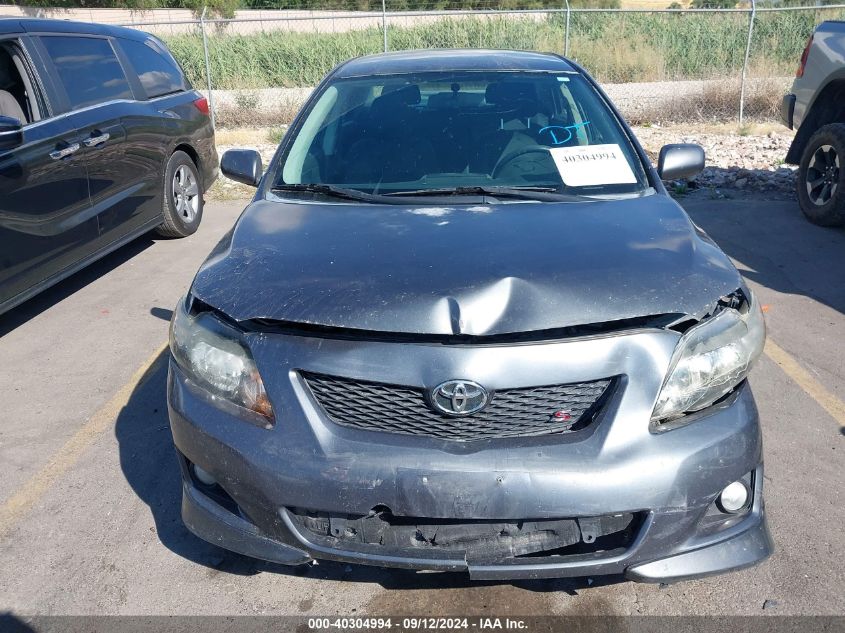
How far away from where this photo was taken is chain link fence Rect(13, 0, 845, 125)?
44.5 feet

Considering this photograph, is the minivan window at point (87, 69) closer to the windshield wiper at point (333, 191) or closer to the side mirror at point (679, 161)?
the windshield wiper at point (333, 191)

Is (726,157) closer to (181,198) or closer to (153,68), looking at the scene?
(181,198)

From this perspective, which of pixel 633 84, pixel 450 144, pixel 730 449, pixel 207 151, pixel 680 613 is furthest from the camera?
pixel 633 84

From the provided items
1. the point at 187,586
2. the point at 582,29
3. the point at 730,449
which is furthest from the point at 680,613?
the point at 582,29

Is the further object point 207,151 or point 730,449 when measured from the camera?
point 207,151

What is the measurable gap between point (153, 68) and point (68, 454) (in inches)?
171

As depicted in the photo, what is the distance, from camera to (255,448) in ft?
7.11

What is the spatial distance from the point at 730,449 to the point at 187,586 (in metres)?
1.87

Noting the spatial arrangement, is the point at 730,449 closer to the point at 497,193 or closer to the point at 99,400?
the point at 497,193

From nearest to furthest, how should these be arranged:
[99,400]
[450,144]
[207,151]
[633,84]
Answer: [450,144] → [99,400] → [207,151] → [633,84]

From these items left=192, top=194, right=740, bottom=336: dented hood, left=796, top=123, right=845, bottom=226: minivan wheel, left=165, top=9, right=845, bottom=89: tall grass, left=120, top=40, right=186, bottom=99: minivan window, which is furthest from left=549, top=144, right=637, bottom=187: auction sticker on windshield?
left=165, top=9, right=845, bottom=89: tall grass

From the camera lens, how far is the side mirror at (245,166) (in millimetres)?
3779

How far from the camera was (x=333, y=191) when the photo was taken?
10.3ft

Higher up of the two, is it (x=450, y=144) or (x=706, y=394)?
(x=450, y=144)
